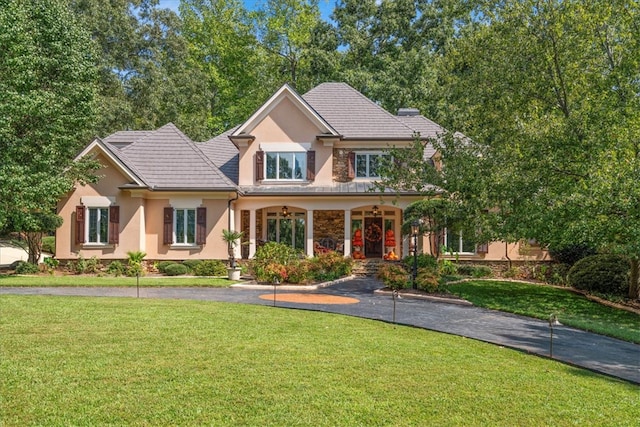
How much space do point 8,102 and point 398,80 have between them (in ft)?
78.5

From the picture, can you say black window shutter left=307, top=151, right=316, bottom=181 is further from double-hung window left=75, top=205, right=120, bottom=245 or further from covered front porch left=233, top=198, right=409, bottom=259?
double-hung window left=75, top=205, right=120, bottom=245

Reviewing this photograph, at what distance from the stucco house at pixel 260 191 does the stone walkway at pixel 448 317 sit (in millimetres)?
6313

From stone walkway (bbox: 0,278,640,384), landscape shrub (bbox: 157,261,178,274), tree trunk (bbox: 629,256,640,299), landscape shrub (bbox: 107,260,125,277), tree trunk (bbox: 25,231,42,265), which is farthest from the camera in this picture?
tree trunk (bbox: 25,231,42,265)

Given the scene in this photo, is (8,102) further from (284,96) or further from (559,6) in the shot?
(559,6)

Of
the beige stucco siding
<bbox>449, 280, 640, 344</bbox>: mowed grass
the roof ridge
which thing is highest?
the beige stucco siding

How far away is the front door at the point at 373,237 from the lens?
2558 centimetres

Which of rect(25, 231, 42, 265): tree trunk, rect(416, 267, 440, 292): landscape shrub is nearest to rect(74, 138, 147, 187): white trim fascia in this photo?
rect(25, 231, 42, 265): tree trunk

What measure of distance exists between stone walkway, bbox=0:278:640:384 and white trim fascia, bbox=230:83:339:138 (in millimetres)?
8491

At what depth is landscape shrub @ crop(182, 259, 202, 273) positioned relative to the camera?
824 inches

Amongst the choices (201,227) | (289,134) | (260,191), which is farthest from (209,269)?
(289,134)

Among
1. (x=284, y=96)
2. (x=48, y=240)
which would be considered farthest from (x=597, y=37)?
(x=48, y=240)

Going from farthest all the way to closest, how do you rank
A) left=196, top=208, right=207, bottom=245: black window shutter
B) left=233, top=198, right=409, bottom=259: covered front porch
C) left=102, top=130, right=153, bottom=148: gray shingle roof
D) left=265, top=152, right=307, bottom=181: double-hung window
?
left=102, top=130, right=153, bottom=148: gray shingle roof → left=265, top=152, right=307, bottom=181: double-hung window → left=233, top=198, right=409, bottom=259: covered front porch → left=196, top=208, right=207, bottom=245: black window shutter

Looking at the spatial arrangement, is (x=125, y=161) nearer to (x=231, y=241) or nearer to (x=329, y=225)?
(x=231, y=241)

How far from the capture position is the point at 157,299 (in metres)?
13.0
